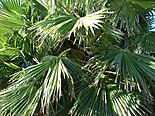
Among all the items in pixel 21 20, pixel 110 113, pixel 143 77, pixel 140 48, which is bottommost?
pixel 110 113

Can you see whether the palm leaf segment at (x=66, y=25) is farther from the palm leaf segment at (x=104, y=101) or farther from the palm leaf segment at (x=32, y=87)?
the palm leaf segment at (x=104, y=101)

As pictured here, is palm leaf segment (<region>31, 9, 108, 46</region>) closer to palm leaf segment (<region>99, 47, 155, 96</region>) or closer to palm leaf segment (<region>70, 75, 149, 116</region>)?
palm leaf segment (<region>99, 47, 155, 96</region>)

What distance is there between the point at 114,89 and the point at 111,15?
2.14 ft

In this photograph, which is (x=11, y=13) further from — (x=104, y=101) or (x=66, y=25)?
(x=104, y=101)

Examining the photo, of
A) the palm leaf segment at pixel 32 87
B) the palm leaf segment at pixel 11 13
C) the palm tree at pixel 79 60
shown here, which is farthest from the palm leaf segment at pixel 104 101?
the palm leaf segment at pixel 11 13

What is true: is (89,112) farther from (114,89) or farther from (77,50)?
(77,50)

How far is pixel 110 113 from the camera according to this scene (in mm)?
2547

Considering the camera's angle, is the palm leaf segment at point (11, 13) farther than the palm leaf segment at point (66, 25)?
Yes

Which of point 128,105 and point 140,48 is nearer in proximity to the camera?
point 128,105

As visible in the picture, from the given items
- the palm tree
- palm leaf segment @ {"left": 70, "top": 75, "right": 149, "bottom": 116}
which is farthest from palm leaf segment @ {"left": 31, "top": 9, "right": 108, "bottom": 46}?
palm leaf segment @ {"left": 70, "top": 75, "right": 149, "bottom": 116}

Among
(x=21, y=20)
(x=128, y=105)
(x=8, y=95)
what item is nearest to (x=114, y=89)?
(x=128, y=105)

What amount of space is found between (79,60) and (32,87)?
0.50 meters

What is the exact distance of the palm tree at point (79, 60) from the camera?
257 cm

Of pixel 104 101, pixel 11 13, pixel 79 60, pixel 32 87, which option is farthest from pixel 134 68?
pixel 11 13
